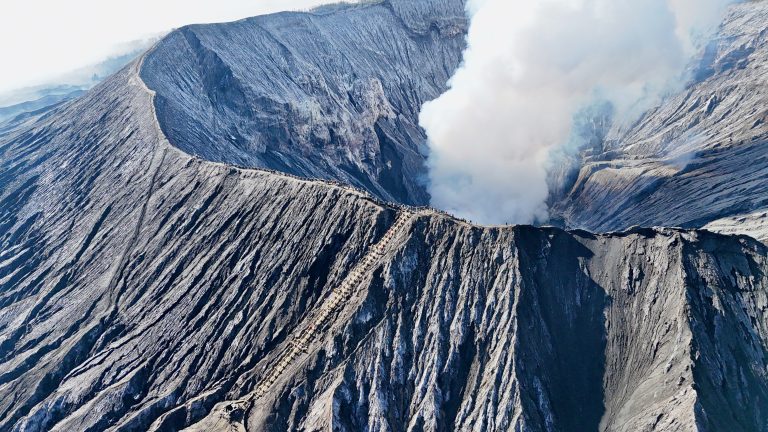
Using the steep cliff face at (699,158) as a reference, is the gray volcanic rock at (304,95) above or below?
above

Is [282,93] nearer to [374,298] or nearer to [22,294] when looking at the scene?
[22,294]

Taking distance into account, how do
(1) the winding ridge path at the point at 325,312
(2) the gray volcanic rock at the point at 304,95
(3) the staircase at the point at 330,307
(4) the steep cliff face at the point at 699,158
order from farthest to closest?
(2) the gray volcanic rock at the point at 304,95 → (4) the steep cliff face at the point at 699,158 → (3) the staircase at the point at 330,307 → (1) the winding ridge path at the point at 325,312

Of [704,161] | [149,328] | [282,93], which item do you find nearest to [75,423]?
[149,328]

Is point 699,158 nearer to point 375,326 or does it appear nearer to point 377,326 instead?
point 377,326

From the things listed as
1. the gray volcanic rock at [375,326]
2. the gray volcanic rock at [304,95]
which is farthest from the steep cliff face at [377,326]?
the gray volcanic rock at [304,95]

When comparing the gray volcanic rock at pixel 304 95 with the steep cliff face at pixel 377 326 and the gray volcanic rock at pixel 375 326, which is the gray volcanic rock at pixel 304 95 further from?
the steep cliff face at pixel 377 326

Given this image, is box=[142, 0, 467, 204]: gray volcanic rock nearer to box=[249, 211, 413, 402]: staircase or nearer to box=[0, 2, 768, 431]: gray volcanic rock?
box=[0, 2, 768, 431]: gray volcanic rock
